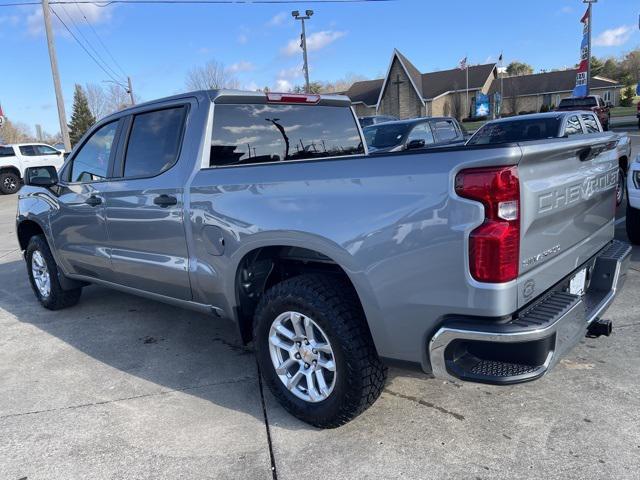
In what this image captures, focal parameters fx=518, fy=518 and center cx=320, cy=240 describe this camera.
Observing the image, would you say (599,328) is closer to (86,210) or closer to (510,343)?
(510,343)

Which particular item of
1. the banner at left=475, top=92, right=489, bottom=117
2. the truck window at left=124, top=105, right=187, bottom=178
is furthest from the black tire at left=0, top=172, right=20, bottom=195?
the banner at left=475, top=92, right=489, bottom=117

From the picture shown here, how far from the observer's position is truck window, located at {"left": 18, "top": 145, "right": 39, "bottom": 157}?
2050 cm

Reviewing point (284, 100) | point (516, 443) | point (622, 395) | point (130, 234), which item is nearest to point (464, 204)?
point (516, 443)

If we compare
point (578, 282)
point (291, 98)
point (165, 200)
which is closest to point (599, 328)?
point (578, 282)

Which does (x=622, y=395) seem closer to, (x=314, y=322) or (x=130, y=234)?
(x=314, y=322)

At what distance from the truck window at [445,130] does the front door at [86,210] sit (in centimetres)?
908

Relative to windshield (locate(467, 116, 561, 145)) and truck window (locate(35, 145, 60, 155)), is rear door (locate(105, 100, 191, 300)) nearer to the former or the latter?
windshield (locate(467, 116, 561, 145))

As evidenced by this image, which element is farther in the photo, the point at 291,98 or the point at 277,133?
the point at 291,98

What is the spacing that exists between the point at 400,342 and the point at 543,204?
0.93 metres

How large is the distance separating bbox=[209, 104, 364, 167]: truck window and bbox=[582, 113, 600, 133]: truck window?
23.0ft

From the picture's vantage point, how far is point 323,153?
4152 millimetres

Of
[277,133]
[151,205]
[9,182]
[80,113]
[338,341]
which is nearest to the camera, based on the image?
[338,341]

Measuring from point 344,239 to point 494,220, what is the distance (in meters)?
0.74

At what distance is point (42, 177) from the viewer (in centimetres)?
471
